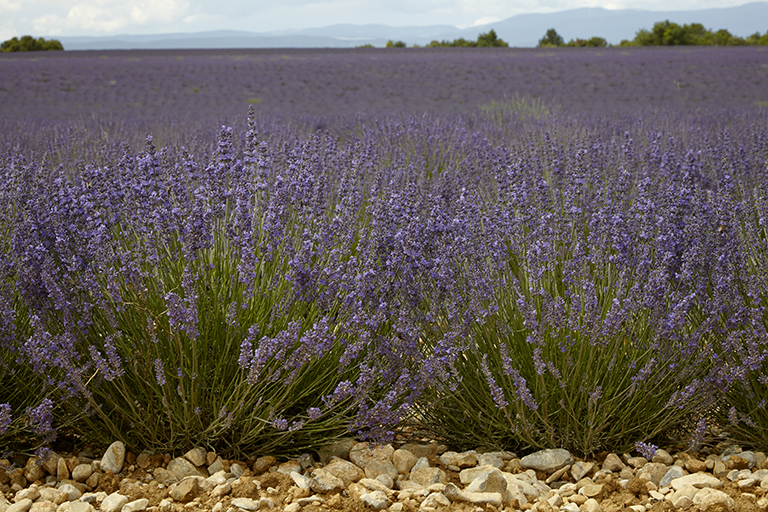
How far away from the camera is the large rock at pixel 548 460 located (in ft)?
6.92

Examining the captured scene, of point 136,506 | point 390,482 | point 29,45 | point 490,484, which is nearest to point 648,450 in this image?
point 490,484

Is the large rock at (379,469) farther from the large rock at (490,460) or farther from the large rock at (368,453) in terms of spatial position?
the large rock at (490,460)

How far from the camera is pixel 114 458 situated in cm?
208

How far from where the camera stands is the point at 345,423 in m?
2.29

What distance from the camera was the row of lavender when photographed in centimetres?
202

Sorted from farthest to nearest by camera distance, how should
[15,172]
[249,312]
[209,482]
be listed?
1. [15,172]
2. [249,312]
3. [209,482]

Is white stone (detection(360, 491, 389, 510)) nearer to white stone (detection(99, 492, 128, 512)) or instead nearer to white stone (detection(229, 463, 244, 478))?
white stone (detection(229, 463, 244, 478))

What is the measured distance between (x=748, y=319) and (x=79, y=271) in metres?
2.44

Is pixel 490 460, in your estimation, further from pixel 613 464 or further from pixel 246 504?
pixel 246 504

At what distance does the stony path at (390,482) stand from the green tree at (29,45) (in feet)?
108

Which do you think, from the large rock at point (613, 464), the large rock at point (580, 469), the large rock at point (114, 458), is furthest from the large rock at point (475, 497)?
the large rock at point (114, 458)

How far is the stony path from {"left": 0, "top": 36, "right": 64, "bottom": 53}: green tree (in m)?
32.8

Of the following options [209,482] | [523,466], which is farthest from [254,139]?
[523,466]

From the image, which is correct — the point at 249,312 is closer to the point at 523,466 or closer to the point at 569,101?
the point at 523,466
